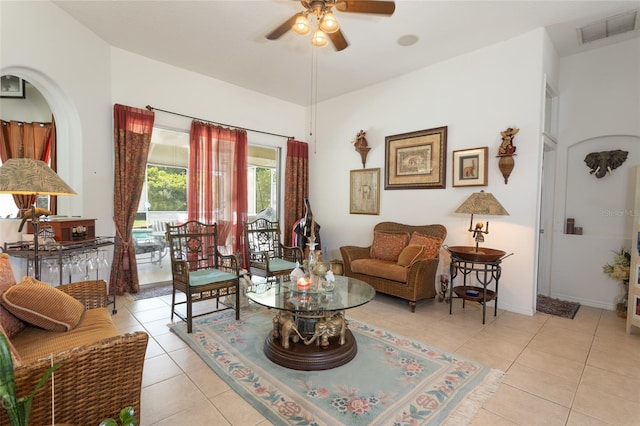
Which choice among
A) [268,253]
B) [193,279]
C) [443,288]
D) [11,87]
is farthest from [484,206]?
[11,87]

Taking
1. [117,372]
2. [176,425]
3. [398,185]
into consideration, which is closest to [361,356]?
[176,425]

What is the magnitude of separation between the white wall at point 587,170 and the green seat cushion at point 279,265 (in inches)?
141

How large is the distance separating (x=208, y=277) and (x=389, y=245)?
2395mm

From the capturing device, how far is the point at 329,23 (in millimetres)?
2393

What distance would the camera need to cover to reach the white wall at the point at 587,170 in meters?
3.56

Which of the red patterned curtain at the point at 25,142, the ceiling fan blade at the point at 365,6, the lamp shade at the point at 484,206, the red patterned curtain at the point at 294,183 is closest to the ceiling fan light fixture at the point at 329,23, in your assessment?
the ceiling fan blade at the point at 365,6

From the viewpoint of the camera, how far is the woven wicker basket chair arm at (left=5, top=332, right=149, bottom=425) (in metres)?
1.10

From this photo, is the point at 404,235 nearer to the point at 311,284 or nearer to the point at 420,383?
the point at 311,284

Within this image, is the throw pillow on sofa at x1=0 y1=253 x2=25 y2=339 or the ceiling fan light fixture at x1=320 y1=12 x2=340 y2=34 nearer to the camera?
the throw pillow on sofa at x1=0 y1=253 x2=25 y2=339

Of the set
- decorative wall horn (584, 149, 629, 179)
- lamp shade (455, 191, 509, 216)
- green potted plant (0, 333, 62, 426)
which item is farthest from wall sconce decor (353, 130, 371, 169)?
green potted plant (0, 333, 62, 426)

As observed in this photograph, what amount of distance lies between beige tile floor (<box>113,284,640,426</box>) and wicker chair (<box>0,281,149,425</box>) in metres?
0.57

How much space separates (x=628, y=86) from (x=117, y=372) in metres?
5.43

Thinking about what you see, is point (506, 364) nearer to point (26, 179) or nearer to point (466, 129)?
point (466, 129)

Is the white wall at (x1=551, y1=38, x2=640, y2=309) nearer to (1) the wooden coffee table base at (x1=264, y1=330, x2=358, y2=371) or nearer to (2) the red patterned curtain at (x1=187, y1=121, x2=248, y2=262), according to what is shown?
(1) the wooden coffee table base at (x1=264, y1=330, x2=358, y2=371)
